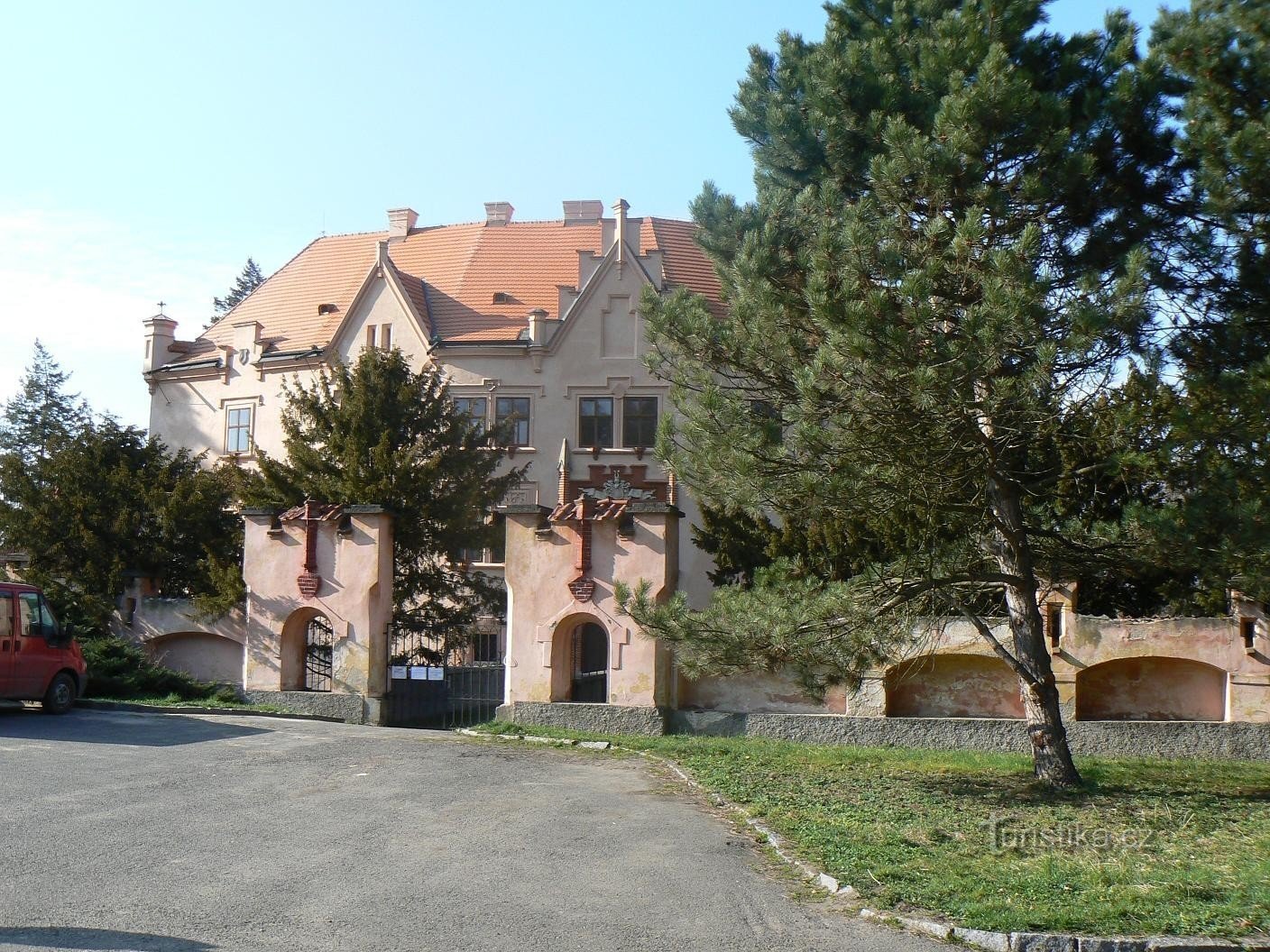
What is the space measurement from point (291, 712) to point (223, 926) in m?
11.8

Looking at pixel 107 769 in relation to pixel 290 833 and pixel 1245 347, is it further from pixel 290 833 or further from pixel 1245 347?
pixel 1245 347

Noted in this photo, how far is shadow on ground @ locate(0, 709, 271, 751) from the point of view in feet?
47.9

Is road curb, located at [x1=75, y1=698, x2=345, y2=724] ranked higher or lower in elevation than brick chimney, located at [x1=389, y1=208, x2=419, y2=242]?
lower

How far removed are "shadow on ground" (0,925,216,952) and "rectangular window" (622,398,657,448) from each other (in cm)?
3085

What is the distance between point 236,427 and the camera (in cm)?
4206

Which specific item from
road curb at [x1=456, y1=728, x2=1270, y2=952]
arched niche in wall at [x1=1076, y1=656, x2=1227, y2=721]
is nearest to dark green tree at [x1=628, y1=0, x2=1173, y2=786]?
arched niche in wall at [x1=1076, y1=656, x2=1227, y2=721]

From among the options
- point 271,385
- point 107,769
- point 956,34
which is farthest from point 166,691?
point 271,385

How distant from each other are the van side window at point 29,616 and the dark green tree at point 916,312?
31.8ft

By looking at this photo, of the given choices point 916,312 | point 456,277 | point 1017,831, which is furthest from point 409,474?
point 456,277

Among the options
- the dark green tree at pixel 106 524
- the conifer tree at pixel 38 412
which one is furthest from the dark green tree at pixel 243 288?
the dark green tree at pixel 106 524

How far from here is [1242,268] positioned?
11352 mm

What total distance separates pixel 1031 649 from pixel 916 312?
4474 mm

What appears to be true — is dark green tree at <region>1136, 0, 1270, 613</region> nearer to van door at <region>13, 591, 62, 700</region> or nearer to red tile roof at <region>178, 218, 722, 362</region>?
van door at <region>13, 591, 62, 700</region>

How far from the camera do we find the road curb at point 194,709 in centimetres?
1789
